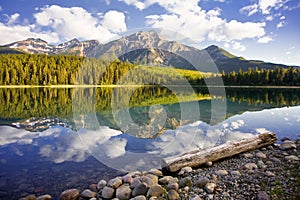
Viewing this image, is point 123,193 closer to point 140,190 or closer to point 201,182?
point 140,190

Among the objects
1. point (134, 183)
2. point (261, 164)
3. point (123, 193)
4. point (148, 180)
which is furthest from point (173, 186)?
point (261, 164)

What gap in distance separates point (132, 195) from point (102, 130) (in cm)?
715

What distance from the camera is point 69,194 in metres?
5.22

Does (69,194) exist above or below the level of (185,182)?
below

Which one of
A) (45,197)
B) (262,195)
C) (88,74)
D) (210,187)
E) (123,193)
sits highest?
(88,74)

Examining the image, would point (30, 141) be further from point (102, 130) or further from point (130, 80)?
point (130, 80)

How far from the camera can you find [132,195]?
5102 mm

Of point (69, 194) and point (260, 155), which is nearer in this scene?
point (69, 194)

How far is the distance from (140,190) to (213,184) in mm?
1741

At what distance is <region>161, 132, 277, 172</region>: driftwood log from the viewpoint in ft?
21.3

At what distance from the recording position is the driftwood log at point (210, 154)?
6.48m

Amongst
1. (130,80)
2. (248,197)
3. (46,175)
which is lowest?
(46,175)

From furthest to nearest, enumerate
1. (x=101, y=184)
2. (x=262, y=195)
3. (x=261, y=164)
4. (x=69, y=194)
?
(x=261, y=164)
(x=101, y=184)
(x=69, y=194)
(x=262, y=195)

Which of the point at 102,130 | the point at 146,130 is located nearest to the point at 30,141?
the point at 102,130
